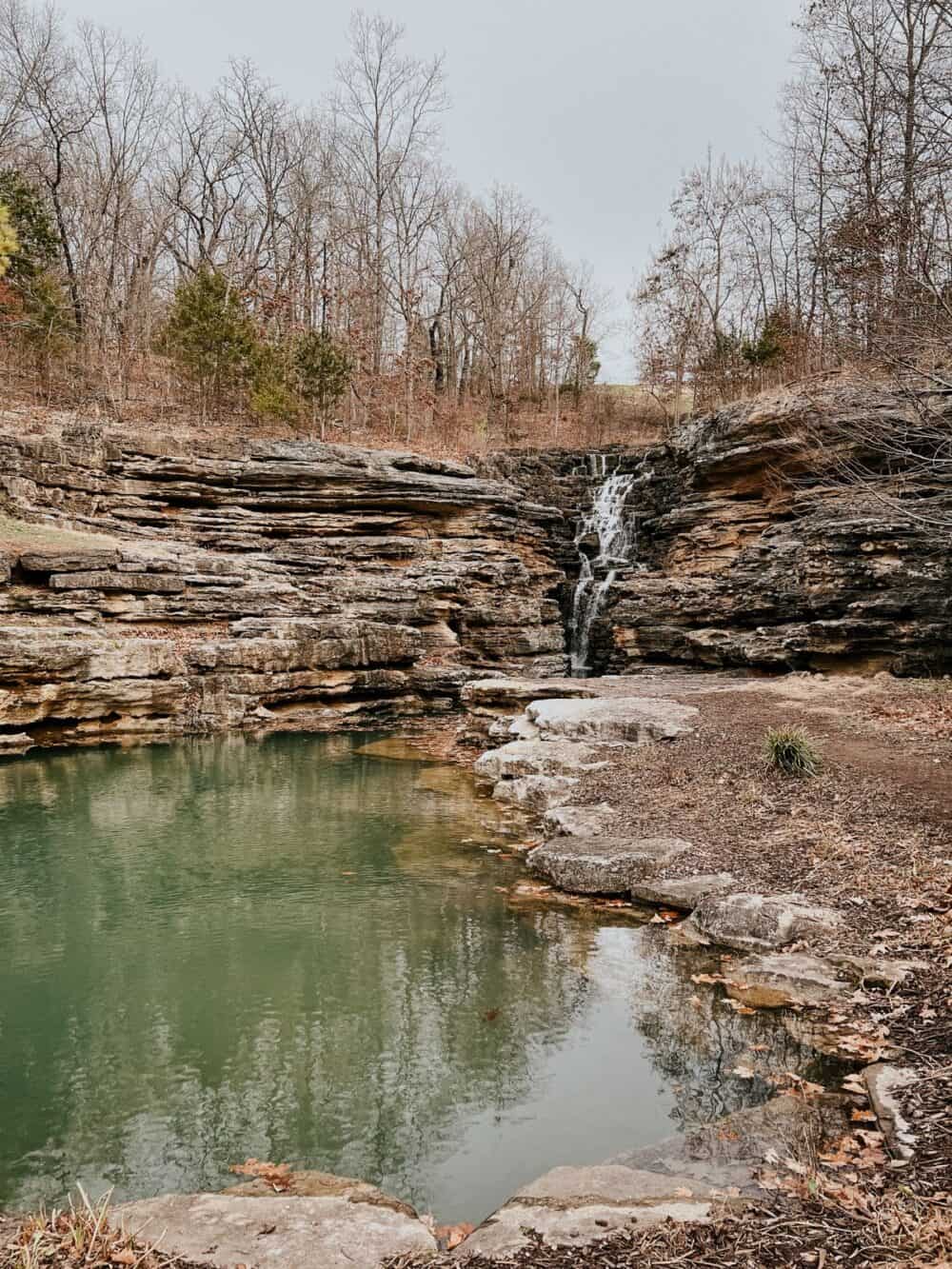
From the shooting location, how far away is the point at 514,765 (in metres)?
12.2

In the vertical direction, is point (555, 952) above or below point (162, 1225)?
below

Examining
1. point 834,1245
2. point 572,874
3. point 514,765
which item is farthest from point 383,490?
point 834,1245

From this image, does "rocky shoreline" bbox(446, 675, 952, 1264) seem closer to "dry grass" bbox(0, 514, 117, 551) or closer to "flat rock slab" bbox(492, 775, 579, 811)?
"flat rock slab" bbox(492, 775, 579, 811)

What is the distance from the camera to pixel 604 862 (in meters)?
7.93

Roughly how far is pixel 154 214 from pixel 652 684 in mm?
30539

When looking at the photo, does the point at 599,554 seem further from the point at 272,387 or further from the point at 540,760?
the point at 540,760

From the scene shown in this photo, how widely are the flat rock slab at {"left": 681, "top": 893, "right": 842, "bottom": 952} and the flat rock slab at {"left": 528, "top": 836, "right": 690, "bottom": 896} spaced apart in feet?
2.96

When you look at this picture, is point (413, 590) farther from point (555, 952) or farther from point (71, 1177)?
point (71, 1177)

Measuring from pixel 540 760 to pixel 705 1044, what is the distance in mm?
6905

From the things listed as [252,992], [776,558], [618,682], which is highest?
[776,558]

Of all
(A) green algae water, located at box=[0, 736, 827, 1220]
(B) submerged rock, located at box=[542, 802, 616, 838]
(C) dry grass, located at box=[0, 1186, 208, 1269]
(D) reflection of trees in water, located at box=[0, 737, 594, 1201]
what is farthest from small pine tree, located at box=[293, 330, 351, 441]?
(C) dry grass, located at box=[0, 1186, 208, 1269]

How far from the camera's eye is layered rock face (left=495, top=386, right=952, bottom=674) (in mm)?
16703

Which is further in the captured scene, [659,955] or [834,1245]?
[659,955]

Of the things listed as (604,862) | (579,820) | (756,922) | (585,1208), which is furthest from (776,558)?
(585,1208)
